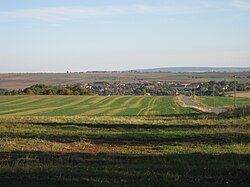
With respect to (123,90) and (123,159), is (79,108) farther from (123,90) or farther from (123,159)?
(123,90)

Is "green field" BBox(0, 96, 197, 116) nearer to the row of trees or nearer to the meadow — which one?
the row of trees

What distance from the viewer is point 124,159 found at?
16016 millimetres

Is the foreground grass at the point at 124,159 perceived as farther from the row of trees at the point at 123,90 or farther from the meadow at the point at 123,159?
the row of trees at the point at 123,90

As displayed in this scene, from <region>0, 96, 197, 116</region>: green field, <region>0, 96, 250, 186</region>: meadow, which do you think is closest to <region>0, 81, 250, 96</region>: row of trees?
<region>0, 96, 197, 116</region>: green field

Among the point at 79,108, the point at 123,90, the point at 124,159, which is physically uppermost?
the point at 124,159

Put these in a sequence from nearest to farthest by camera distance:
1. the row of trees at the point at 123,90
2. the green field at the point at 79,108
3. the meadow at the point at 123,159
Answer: the meadow at the point at 123,159 → the green field at the point at 79,108 → the row of trees at the point at 123,90

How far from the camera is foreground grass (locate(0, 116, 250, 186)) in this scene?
11523 millimetres

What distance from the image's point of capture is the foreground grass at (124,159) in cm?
1152

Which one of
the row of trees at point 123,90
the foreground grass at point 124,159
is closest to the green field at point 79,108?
the row of trees at point 123,90

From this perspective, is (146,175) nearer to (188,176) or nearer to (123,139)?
(188,176)

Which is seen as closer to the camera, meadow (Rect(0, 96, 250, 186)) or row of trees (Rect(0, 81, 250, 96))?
meadow (Rect(0, 96, 250, 186))

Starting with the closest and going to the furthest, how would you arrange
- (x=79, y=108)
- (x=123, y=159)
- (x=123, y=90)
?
(x=123, y=159) → (x=79, y=108) → (x=123, y=90)

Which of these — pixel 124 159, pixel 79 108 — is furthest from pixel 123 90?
pixel 124 159

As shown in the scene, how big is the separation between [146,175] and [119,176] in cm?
67
